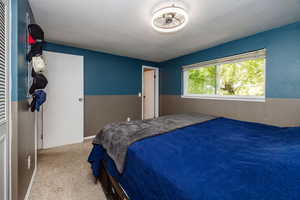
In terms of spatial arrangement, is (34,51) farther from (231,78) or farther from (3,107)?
(231,78)

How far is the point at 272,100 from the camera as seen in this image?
2.06 metres

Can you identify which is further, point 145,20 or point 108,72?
point 108,72

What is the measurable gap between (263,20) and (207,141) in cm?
186

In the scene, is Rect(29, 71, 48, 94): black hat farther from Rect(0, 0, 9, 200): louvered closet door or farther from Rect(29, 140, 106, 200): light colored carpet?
Rect(29, 140, 106, 200): light colored carpet

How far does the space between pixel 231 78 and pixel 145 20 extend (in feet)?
6.39

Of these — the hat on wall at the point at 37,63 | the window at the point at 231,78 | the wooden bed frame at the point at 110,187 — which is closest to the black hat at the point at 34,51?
the hat on wall at the point at 37,63

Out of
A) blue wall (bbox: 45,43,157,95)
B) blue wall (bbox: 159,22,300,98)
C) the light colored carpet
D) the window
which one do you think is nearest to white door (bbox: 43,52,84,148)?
blue wall (bbox: 45,43,157,95)

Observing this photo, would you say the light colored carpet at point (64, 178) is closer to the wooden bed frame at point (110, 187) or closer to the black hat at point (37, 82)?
the wooden bed frame at point (110, 187)

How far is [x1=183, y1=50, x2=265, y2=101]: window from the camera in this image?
2.27 meters

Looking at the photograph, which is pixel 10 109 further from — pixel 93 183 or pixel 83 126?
pixel 83 126

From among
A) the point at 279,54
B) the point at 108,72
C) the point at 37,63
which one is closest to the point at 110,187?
the point at 37,63

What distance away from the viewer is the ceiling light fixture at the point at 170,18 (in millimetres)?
1495

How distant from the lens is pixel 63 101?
2.84m

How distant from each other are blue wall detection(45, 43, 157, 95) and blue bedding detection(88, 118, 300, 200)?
2.34m
